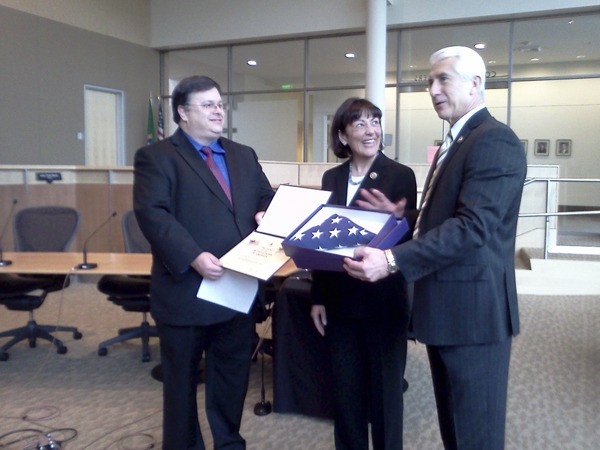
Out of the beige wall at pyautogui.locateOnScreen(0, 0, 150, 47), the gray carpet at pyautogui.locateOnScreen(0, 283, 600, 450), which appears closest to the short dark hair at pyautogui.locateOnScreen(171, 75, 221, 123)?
Answer: the gray carpet at pyautogui.locateOnScreen(0, 283, 600, 450)

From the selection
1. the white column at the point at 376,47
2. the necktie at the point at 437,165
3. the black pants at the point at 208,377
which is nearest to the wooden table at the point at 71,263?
the black pants at the point at 208,377

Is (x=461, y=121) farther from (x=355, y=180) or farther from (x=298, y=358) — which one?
(x=298, y=358)

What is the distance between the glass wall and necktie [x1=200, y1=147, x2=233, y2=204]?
776 centimetres

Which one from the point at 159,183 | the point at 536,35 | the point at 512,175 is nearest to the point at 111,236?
the point at 159,183

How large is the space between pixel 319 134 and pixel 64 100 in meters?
4.84

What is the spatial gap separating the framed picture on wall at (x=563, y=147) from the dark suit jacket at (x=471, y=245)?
30.7ft

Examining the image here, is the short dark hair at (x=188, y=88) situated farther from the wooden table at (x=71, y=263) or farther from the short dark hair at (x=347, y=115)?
the wooden table at (x=71, y=263)

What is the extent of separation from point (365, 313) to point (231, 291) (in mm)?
533

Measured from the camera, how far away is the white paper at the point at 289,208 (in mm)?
2211

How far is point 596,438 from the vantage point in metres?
2.91

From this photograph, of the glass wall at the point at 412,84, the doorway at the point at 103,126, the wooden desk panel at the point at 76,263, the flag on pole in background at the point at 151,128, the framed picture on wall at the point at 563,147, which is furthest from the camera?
the flag on pole in background at the point at 151,128

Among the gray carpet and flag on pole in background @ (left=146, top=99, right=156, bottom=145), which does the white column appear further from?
the gray carpet

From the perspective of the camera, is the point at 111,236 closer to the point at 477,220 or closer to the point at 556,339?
the point at 556,339

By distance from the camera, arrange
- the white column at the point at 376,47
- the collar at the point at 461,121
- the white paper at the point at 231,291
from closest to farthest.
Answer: the collar at the point at 461,121
the white paper at the point at 231,291
the white column at the point at 376,47
